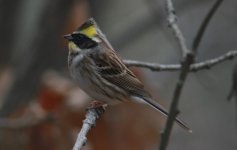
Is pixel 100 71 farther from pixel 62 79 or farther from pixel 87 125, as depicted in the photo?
pixel 87 125

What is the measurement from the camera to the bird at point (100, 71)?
528cm

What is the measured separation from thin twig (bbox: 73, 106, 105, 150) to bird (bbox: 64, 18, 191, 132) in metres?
Answer: 0.33

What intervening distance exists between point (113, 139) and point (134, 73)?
1.93 ft

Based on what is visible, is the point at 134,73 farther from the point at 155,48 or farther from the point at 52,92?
the point at 155,48

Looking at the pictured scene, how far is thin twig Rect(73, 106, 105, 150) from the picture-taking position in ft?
12.0

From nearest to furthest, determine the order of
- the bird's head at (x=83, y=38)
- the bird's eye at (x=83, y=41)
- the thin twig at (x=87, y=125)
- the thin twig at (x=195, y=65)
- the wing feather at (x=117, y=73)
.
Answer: the thin twig at (x=87, y=125)
the thin twig at (x=195, y=65)
the bird's head at (x=83, y=38)
the bird's eye at (x=83, y=41)
the wing feather at (x=117, y=73)

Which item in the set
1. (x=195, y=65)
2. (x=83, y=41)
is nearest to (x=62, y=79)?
(x=83, y=41)

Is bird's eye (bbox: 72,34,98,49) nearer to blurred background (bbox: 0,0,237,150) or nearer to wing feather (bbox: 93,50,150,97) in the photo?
wing feather (bbox: 93,50,150,97)

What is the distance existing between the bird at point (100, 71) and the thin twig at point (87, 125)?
12.9 inches

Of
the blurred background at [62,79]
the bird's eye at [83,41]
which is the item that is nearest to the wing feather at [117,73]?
the bird's eye at [83,41]

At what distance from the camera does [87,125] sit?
4160 millimetres

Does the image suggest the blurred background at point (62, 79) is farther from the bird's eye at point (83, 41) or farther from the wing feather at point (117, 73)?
the bird's eye at point (83, 41)

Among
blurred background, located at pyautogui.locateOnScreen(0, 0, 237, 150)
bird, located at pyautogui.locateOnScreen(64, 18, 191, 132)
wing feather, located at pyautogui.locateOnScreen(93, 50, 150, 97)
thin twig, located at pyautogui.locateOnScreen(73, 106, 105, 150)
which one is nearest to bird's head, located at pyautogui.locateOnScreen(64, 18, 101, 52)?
bird, located at pyautogui.locateOnScreen(64, 18, 191, 132)

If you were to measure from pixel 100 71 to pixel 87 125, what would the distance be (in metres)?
1.38
